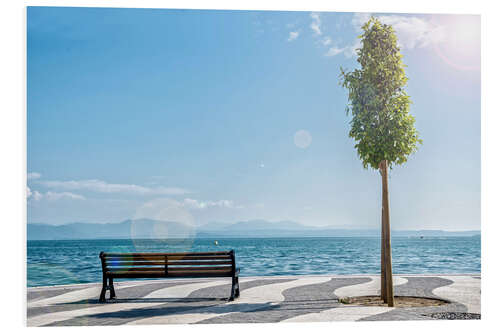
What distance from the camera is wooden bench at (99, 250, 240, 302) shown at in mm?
8133

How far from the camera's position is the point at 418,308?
7.39 meters

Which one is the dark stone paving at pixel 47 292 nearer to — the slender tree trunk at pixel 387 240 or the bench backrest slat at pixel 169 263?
the bench backrest slat at pixel 169 263

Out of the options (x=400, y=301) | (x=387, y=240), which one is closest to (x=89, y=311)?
(x=387, y=240)

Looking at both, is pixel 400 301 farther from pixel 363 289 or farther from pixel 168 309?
pixel 168 309

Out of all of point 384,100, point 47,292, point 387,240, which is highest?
point 384,100

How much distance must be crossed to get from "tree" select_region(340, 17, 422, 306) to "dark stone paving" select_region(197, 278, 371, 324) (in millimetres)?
1051

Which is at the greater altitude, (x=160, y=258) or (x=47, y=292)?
(x=160, y=258)

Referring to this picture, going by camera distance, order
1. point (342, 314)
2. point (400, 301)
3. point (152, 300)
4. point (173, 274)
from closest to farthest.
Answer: point (342, 314) < point (173, 274) < point (400, 301) < point (152, 300)

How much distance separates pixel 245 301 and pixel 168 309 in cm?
121

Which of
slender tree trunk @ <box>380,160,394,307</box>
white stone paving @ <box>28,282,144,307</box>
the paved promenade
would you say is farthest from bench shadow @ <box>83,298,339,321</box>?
white stone paving @ <box>28,282,144,307</box>

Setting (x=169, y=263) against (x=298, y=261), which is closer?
(x=169, y=263)

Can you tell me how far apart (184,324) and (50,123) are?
204 feet

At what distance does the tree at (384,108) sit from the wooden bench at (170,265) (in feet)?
7.71
